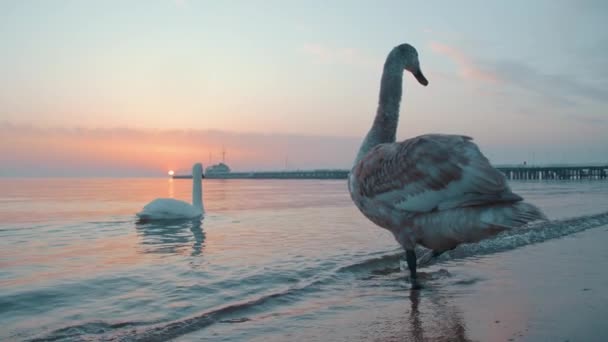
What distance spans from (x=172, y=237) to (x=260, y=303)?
25.7 feet

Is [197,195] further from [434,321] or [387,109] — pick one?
[434,321]

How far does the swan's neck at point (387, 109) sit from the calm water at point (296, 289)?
2.05 m

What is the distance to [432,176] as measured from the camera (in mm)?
5387

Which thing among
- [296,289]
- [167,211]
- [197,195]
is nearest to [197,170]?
[197,195]

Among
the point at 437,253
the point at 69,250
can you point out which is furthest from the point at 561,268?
the point at 69,250

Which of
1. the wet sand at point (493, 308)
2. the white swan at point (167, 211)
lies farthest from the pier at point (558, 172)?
the wet sand at point (493, 308)

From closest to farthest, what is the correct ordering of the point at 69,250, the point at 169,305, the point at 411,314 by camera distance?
→ the point at 411,314 → the point at 169,305 → the point at 69,250

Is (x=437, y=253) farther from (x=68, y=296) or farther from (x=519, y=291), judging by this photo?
(x=68, y=296)

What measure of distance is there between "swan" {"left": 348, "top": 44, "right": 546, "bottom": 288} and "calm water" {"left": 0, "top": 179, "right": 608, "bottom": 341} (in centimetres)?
96

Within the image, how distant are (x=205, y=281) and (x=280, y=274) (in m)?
1.23

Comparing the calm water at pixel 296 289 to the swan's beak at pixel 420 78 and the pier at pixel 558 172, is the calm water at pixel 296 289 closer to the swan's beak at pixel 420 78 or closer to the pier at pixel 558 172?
the swan's beak at pixel 420 78

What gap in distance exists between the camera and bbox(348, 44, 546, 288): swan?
510 cm

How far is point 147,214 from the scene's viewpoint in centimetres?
1777

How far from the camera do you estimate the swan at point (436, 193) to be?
16.7 ft
